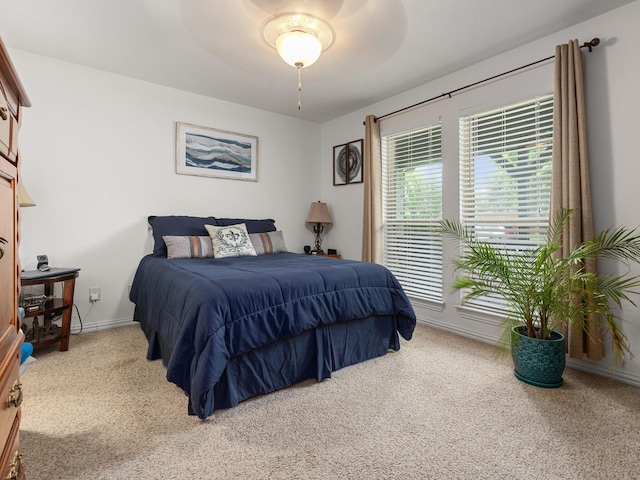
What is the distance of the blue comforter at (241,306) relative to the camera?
5.77 feet

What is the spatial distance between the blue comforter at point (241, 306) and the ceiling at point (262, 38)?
177 cm

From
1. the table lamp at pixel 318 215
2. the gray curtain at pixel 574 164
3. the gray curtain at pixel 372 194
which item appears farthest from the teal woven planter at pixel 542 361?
the table lamp at pixel 318 215

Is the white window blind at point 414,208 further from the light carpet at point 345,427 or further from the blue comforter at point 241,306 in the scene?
the light carpet at point 345,427

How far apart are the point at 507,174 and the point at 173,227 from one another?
10.3ft

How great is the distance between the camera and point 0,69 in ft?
2.93

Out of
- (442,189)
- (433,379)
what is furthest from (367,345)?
(442,189)

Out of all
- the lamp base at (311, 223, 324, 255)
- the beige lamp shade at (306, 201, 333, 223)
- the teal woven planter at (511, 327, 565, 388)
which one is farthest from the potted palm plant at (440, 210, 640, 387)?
the lamp base at (311, 223, 324, 255)

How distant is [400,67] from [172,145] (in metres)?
2.50

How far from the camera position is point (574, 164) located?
2.36 meters

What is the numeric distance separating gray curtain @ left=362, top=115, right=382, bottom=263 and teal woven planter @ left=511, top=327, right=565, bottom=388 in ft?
6.12

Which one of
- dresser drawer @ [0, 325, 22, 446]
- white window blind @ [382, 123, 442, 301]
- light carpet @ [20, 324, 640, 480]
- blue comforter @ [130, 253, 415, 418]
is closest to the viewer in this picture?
dresser drawer @ [0, 325, 22, 446]

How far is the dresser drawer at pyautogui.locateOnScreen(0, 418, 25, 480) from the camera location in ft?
2.69

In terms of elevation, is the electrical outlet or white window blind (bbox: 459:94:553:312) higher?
white window blind (bbox: 459:94:553:312)

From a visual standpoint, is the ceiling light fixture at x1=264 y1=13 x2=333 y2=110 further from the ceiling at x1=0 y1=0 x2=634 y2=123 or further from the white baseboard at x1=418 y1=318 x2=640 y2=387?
the white baseboard at x1=418 y1=318 x2=640 y2=387
